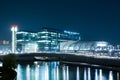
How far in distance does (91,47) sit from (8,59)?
68.0 metres

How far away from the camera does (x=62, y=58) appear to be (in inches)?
2630

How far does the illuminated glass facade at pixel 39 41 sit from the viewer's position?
9475cm

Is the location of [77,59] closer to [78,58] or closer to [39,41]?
[78,58]

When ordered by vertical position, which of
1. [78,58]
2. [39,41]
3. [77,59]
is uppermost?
[39,41]

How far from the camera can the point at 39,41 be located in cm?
9562

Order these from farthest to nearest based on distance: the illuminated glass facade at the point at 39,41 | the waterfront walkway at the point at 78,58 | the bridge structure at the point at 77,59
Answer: the illuminated glass facade at the point at 39,41, the waterfront walkway at the point at 78,58, the bridge structure at the point at 77,59

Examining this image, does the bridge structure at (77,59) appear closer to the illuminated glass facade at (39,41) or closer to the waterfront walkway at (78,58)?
the waterfront walkway at (78,58)

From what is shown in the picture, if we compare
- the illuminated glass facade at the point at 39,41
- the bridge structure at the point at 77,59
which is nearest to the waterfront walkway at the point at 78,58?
the bridge structure at the point at 77,59

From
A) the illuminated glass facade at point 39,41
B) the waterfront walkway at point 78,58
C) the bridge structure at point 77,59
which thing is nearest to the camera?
the bridge structure at point 77,59

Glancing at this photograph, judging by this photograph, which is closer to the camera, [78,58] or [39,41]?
[78,58]

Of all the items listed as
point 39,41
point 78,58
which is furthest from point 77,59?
point 39,41

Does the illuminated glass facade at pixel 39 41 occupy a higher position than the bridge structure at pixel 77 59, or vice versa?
the illuminated glass facade at pixel 39 41

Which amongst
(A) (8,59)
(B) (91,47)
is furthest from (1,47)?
(A) (8,59)

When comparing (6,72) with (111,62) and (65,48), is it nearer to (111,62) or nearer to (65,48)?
(111,62)
